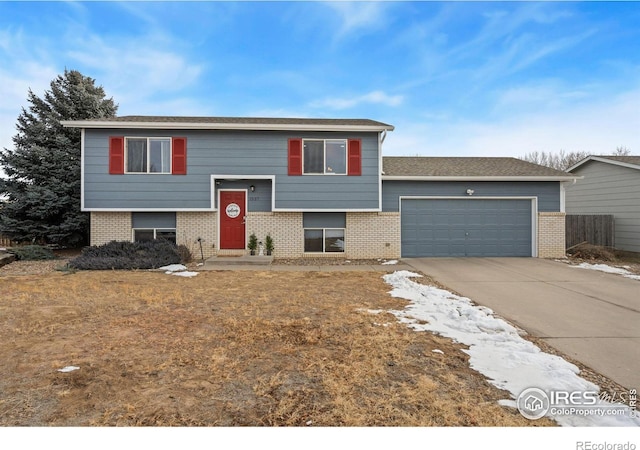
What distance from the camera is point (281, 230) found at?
1198 centimetres

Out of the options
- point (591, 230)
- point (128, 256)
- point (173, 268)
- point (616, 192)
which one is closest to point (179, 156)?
point (128, 256)

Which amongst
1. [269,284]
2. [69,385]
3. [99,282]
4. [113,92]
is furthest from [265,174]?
[113,92]

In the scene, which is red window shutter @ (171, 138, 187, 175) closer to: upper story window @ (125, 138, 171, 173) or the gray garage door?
upper story window @ (125, 138, 171, 173)

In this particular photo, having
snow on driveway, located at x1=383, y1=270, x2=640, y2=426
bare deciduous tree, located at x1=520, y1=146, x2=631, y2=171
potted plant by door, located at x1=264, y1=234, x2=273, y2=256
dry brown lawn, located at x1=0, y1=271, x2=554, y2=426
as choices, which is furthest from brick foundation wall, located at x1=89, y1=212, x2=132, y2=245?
bare deciduous tree, located at x1=520, y1=146, x2=631, y2=171

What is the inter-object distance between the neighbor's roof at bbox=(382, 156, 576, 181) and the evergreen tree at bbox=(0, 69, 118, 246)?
13007mm

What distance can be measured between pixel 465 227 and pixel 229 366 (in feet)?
36.8

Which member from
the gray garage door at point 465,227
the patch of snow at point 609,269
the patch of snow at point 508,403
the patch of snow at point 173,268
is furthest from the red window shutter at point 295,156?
the patch of snow at point 508,403

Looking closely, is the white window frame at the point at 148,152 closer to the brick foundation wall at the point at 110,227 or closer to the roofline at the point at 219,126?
the roofline at the point at 219,126

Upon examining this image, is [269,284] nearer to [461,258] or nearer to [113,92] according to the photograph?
[461,258]

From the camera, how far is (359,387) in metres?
2.84

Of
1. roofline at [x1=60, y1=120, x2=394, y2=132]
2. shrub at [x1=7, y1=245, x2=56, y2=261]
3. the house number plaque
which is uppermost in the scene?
roofline at [x1=60, y1=120, x2=394, y2=132]

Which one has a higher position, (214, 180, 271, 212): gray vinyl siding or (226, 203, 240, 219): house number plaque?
(214, 180, 271, 212): gray vinyl siding

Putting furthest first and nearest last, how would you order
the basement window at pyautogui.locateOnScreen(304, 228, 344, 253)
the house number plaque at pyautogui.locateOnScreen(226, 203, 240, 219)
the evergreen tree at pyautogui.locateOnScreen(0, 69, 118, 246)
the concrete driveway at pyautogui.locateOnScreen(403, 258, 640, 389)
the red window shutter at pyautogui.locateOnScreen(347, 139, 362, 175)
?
the evergreen tree at pyautogui.locateOnScreen(0, 69, 118, 246) → the basement window at pyautogui.locateOnScreen(304, 228, 344, 253) → the house number plaque at pyautogui.locateOnScreen(226, 203, 240, 219) → the red window shutter at pyautogui.locateOnScreen(347, 139, 362, 175) → the concrete driveway at pyautogui.locateOnScreen(403, 258, 640, 389)

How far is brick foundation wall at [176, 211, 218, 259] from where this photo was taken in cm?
1182
